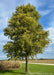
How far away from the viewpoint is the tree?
1814 cm

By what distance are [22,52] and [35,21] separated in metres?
5.31

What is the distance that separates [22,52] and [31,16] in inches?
242

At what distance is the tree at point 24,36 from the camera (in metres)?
18.1

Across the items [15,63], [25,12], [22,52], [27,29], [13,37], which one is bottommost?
[15,63]

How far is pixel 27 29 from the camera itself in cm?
1955

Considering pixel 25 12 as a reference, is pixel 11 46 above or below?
below

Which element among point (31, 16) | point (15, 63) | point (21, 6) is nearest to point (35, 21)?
point (31, 16)

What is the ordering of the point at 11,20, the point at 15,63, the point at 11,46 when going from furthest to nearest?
the point at 15,63
the point at 11,20
the point at 11,46

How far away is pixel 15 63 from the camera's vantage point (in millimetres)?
25469

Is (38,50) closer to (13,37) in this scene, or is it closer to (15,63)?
(13,37)

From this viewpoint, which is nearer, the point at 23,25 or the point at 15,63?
the point at 23,25

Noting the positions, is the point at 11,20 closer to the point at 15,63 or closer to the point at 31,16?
the point at 31,16

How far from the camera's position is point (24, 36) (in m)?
17.6

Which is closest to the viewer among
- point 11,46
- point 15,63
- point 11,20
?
point 11,46
